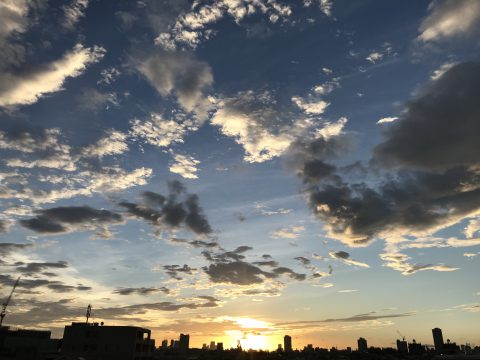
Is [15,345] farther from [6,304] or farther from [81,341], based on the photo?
[6,304]

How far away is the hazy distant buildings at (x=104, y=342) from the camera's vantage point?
11631 cm

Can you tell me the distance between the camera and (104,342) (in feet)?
387

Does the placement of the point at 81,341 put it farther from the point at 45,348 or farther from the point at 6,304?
the point at 6,304

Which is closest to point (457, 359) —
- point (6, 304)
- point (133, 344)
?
point (133, 344)

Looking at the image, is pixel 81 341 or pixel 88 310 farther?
pixel 88 310

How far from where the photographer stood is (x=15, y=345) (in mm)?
125188

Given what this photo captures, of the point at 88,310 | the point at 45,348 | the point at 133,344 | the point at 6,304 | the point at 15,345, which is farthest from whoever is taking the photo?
the point at 6,304

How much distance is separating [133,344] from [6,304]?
102 m

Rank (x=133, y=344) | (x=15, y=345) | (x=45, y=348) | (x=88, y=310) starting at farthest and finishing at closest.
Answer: (x=88, y=310) → (x=45, y=348) → (x=15, y=345) → (x=133, y=344)

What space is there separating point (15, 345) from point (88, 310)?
33505 mm

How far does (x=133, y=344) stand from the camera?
11712 centimetres

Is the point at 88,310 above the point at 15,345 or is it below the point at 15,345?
above

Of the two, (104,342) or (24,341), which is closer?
(104,342)

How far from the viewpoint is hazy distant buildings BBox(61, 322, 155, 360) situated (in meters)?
116
